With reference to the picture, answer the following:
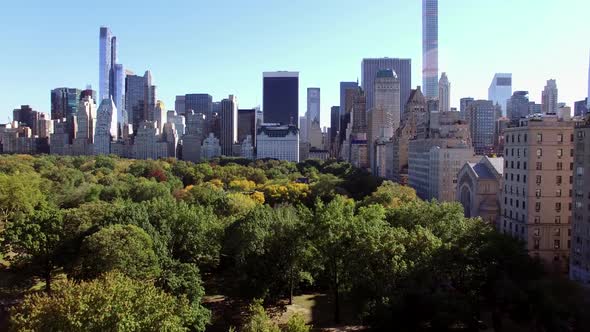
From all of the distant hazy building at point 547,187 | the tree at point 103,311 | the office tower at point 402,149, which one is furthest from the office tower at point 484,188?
the tree at point 103,311

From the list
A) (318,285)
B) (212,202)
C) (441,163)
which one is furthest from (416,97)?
(318,285)

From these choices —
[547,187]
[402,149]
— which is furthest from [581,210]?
[402,149]

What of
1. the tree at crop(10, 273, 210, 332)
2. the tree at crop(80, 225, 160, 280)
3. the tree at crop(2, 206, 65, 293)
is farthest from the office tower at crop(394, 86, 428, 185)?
the tree at crop(10, 273, 210, 332)

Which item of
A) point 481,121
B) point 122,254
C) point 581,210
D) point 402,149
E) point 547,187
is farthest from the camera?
point 481,121

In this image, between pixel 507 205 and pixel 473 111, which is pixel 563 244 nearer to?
pixel 507 205

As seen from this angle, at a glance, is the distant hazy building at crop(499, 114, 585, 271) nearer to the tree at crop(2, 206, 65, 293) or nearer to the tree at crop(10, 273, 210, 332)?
the tree at crop(10, 273, 210, 332)

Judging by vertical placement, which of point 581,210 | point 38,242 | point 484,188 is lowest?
point 38,242

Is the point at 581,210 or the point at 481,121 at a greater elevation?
the point at 481,121

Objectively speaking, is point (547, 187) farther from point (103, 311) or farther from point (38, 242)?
point (38, 242)
